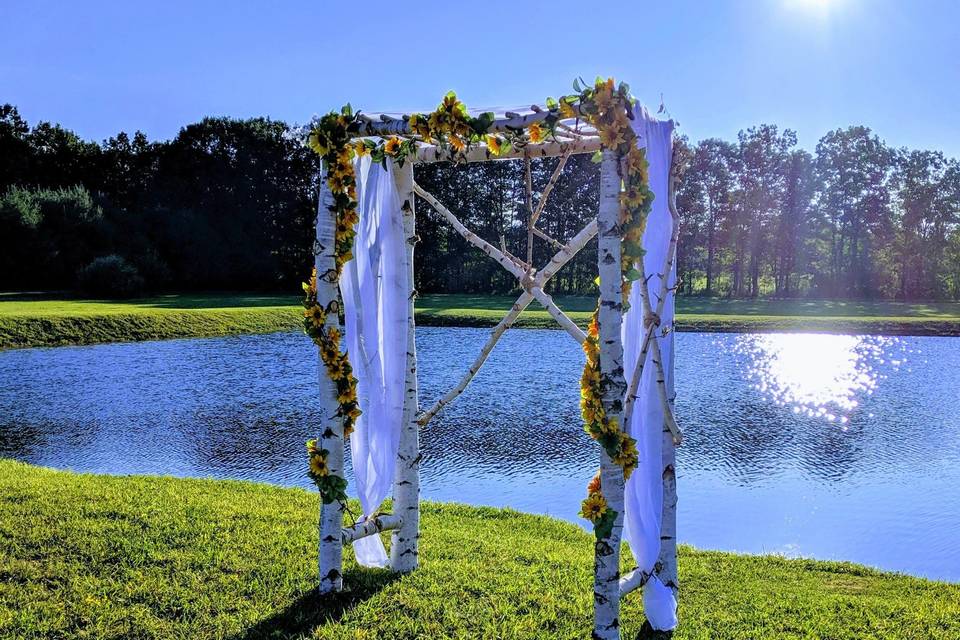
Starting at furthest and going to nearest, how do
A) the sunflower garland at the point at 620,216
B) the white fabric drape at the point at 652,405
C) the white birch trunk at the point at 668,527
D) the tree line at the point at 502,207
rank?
1. the tree line at the point at 502,207
2. the white birch trunk at the point at 668,527
3. the white fabric drape at the point at 652,405
4. the sunflower garland at the point at 620,216

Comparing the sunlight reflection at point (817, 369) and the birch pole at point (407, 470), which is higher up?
the birch pole at point (407, 470)

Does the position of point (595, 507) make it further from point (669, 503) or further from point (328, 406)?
point (328, 406)

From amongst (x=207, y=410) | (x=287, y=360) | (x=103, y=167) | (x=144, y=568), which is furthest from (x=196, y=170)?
(x=144, y=568)

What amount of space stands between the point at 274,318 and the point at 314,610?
16.6 meters

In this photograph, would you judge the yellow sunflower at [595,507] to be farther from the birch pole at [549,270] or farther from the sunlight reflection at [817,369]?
the sunlight reflection at [817,369]

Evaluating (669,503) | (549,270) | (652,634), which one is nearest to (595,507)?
(669,503)

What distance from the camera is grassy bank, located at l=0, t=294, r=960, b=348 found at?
15.0 m

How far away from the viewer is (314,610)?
3.14m

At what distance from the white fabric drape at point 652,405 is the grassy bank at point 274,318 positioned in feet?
47.5

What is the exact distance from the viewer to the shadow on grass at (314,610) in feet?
9.66

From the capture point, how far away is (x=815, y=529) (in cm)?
542

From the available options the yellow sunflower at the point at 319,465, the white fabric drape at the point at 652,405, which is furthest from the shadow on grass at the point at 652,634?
the yellow sunflower at the point at 319,465

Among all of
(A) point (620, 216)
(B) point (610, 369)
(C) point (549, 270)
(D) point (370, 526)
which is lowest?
(D) point (370, 526)

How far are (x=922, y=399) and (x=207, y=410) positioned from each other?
9662 millimetres
